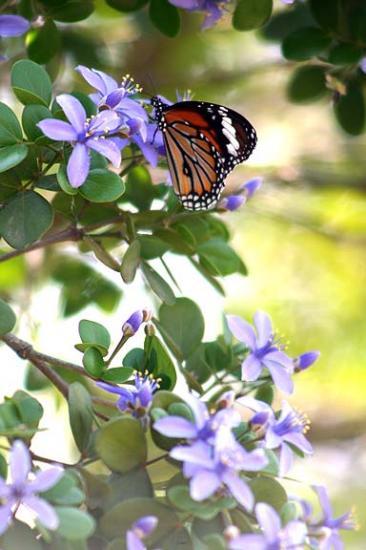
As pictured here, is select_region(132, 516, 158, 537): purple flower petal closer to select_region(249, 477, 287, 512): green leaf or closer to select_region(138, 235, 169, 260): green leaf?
select_region(249, 477, 287, 512): green leaf

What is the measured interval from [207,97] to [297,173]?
24cm

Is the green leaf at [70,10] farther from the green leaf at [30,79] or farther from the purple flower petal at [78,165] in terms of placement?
the purple flower petal at [78,165]

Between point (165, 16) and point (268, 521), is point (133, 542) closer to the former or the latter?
point (268, 521)

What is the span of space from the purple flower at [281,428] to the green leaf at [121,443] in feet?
0.40

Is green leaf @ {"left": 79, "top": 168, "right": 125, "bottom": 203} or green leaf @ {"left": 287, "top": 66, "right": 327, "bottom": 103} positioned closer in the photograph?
green leaf @ {"left": 79, "top": 168, "right": 125, "bottom": 203}

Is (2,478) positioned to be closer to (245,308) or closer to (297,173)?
(297,173)

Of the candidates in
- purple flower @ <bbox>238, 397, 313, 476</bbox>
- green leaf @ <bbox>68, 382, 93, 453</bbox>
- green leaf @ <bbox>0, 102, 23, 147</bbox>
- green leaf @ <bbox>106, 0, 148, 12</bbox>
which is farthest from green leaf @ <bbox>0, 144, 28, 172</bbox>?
green leaf @ <bbox>106, 0, 148, 12</bbox>

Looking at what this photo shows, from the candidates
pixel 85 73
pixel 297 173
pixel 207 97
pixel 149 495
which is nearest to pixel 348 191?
pixel 297 173

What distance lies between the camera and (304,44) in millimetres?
1332

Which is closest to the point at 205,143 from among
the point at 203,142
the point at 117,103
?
the point at 203,142

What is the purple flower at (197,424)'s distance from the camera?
2.78 ft

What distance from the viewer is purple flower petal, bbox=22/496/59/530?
0.76 metres

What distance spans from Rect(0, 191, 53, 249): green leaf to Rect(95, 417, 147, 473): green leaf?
0.77ft

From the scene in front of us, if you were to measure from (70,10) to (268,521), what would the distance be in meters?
0.75
